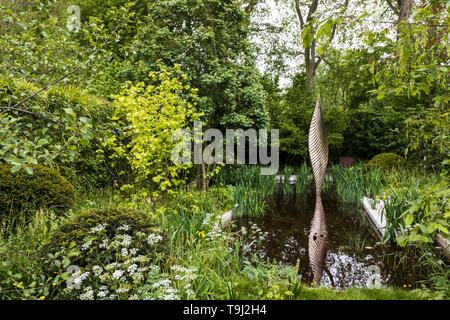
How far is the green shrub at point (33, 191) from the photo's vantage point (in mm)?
3184

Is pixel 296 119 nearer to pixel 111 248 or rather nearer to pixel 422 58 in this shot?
pixel 422 58

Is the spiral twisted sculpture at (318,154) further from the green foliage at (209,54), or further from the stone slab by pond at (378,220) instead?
the green foliage at (209,54)

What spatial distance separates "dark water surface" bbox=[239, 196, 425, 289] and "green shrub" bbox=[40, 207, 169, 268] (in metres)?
1.69

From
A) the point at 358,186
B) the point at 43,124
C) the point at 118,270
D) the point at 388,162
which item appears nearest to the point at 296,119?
the point at 388,162

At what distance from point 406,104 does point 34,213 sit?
39.1 ft

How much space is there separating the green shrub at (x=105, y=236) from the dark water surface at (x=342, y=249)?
169 cm

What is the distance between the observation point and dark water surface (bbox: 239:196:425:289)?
2922 mm

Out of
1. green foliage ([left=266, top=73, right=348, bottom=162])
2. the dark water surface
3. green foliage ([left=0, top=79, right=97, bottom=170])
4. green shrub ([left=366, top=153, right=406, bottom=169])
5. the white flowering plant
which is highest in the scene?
green foliage ([left=266, top=73, right=348, bottom=162])

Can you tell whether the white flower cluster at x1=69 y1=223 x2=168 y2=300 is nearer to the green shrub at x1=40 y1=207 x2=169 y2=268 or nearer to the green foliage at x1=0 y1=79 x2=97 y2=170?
the green shrub at x1=40 y1=207 x2=169 y2=268

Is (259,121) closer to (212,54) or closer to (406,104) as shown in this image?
(212,54)

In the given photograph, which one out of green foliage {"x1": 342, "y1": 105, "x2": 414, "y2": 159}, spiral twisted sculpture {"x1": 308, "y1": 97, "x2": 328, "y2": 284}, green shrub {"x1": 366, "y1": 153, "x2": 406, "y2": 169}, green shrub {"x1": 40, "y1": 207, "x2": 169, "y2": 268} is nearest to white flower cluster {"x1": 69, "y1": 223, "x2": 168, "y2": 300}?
green shrub {"x1": 40, "y1": 207, "x2": 169, "y2": 268}

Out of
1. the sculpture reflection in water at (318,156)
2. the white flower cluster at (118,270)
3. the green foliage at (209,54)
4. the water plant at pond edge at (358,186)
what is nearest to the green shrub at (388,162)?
the water plant at pond edge at (358,186)

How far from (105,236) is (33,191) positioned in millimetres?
1862
